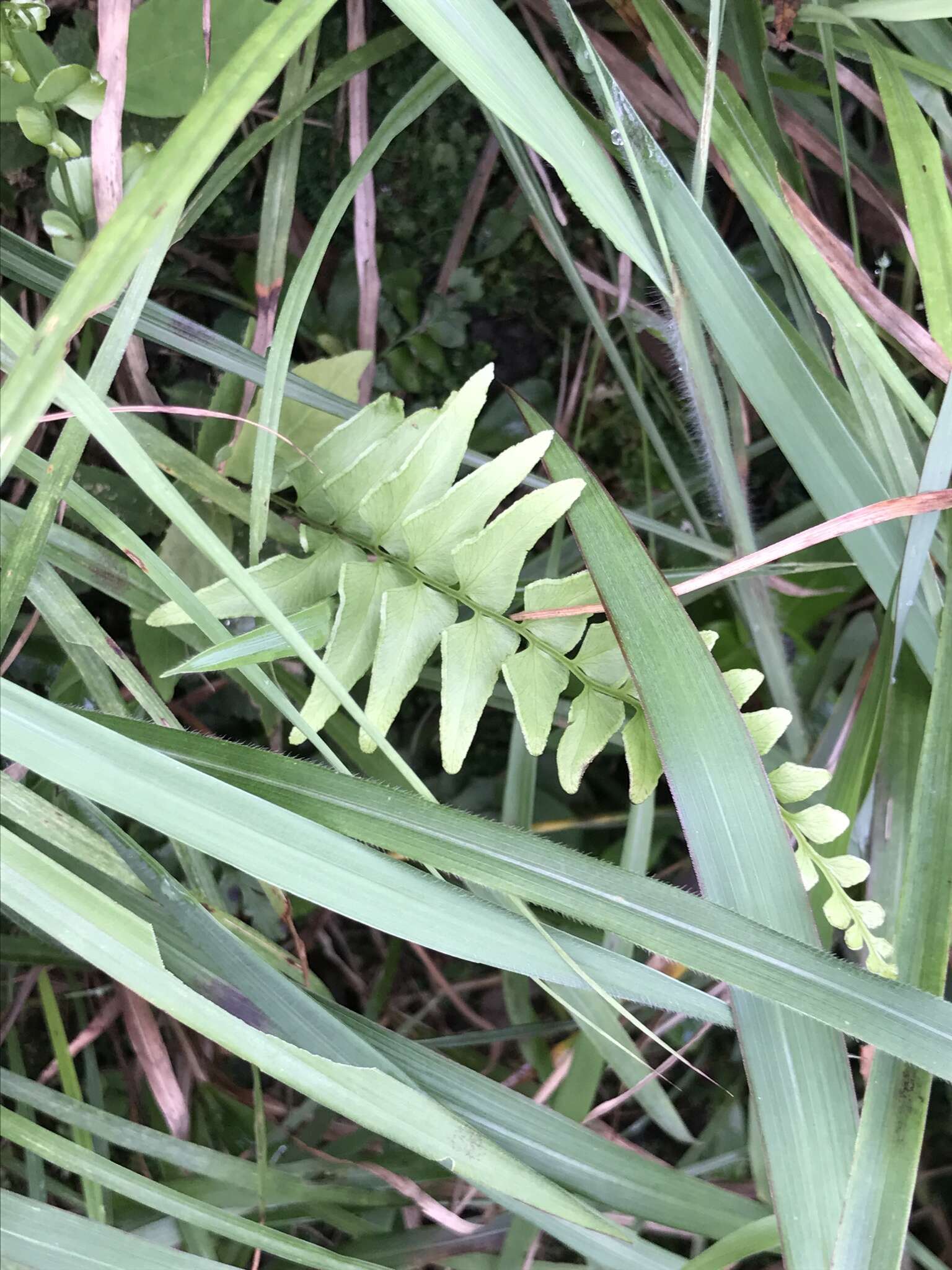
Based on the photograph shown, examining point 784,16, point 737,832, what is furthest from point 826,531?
point 784,16

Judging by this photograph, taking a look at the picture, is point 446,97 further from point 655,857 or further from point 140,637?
point 655,857

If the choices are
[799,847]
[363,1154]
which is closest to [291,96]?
[799,847]

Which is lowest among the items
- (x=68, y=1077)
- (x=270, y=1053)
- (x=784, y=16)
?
(x=68, y=1077)

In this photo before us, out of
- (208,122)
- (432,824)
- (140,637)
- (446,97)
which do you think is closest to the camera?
(208,122)

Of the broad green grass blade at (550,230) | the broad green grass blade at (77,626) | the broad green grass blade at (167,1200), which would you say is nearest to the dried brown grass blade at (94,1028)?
the broad green grass blade at (167,1200)

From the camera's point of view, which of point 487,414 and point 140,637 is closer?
point 140,637

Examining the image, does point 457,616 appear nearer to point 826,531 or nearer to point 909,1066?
point 826,531
